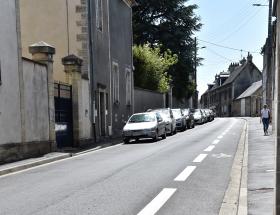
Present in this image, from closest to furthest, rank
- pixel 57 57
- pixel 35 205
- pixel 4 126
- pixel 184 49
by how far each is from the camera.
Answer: pixel 35 205
pixel 4 126
pixel 57 57
pixel 184 49

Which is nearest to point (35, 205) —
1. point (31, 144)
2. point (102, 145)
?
point (31, 144)

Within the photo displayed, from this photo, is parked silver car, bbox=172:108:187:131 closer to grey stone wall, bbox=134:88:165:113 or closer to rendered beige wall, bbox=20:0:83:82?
grey stone wall, bbox=134:88:165:113

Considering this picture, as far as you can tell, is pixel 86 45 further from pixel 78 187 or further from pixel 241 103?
pixel 241 103

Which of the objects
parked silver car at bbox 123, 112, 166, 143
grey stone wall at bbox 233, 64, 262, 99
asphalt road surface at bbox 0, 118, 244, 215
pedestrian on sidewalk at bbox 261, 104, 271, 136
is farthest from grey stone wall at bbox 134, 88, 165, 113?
grey stone wall at bbox 233, 64, 262, 99

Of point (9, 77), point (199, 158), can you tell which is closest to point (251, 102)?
point (199, 158)

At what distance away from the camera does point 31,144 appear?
16078 mm

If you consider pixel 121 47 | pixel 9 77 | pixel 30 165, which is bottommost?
pixel 30 165

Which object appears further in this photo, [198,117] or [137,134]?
[198,117]

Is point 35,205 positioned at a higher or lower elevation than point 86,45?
lower

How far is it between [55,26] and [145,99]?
16.2 metres

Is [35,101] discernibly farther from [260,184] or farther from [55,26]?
[260,184]

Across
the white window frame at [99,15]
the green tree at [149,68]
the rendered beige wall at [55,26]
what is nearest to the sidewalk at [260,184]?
the rendered beige wall at [55,26]

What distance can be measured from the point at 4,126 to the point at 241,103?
3103 inches

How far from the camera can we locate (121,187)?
896 cm
